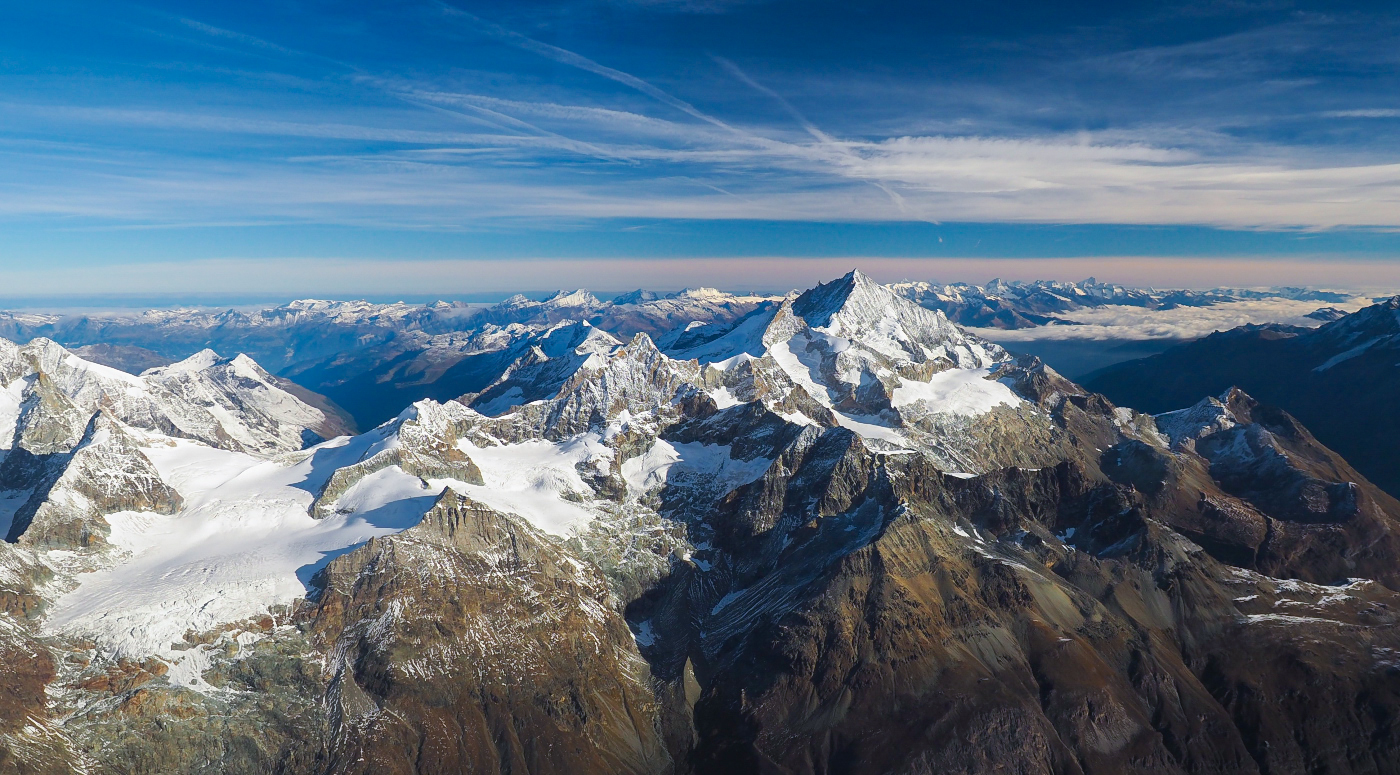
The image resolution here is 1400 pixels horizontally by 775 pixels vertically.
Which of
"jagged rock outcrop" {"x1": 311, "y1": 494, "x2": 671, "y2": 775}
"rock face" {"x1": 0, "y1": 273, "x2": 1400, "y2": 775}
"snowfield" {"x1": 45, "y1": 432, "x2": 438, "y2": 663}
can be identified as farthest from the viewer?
"jagged rock outcrop" {"x1": 311, "y1": 494, "x2": 671, "y2": 775}

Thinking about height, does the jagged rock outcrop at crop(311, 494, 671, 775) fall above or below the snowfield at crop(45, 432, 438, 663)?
below

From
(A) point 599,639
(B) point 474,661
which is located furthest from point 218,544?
(A) point 599,639

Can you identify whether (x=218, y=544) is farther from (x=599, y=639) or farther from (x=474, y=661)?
(x=599, y=639)

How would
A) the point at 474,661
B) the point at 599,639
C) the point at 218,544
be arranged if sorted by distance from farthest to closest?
the point at 599,639 → the point at 218,544 → the point at 474,661

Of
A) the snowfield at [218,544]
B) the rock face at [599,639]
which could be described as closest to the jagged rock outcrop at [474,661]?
the rock face at [599,639]

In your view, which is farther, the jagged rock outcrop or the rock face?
the jagged rock outcrop

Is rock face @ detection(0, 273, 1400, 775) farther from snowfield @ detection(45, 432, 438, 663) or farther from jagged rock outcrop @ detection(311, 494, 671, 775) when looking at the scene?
snowfield @ detection(45, 432, 438, 663)

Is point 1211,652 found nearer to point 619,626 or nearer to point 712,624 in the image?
point 712,624

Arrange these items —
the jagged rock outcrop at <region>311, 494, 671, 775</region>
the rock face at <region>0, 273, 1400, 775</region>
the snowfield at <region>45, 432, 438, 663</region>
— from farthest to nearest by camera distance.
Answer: the jagged rock outcrop at <region>311, 494, 671, 775</region> → the snowfield at <region>45, 432, 438, 663</region> → the rock face at <region>0, 273, 1400, 775</region>

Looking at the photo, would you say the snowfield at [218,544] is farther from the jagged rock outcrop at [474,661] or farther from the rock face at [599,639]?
the jagged rock outcrop at [474,661]

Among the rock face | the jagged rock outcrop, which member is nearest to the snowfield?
the rock face

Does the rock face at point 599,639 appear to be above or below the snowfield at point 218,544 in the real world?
below

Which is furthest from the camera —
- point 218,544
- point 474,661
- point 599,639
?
point 599,639
